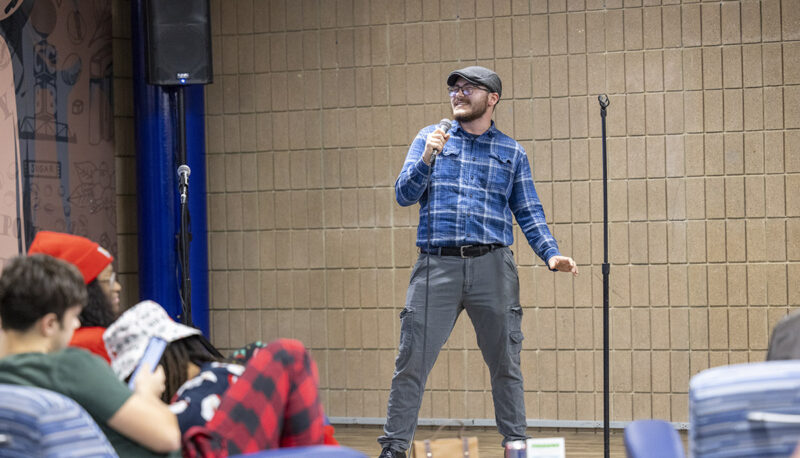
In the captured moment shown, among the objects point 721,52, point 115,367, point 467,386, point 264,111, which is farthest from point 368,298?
point 115,367

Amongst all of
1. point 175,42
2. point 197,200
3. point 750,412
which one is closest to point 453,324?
point 197,200

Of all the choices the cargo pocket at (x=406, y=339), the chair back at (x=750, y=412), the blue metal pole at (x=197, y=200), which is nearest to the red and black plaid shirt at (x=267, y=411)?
the chair back at (x=750, y=412)

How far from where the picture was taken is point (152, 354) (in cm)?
223

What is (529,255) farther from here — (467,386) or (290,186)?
(290,186)

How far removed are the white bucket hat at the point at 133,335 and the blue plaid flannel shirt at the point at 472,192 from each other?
1.66 meters

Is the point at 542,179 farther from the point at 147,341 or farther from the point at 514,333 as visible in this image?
the point at 147,341

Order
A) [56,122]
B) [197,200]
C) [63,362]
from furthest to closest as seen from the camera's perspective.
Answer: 1. [197,200]
2. [56,122]
3. [63,362]

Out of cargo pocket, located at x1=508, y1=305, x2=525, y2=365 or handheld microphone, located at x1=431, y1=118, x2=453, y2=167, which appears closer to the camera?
handheld microphone, located at x1=431, y1=118, x2=453, y2=167

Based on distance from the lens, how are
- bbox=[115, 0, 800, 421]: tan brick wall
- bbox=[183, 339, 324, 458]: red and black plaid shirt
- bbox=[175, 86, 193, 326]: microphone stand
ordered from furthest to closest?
bbox=[115, 0, 800, 421]: tan brick wall < bbox=[175, 86, 193, 326]: microphone stand < bbox=[183, 339, 324, 458]: red and black plaid shirt

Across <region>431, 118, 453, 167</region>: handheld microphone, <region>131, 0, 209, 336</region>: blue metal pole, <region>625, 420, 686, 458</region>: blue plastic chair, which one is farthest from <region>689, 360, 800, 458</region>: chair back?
<region>131, 0, 209, 336</region>: blue metal pole

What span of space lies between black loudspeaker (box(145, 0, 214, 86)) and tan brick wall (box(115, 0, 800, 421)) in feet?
1.74

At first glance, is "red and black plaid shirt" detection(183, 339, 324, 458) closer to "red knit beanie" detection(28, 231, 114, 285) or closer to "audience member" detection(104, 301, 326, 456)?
"audience member" detection(104, 301, 326, 456)

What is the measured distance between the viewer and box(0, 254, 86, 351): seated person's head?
Result: 196cm

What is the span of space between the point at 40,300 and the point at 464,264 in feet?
6.84
